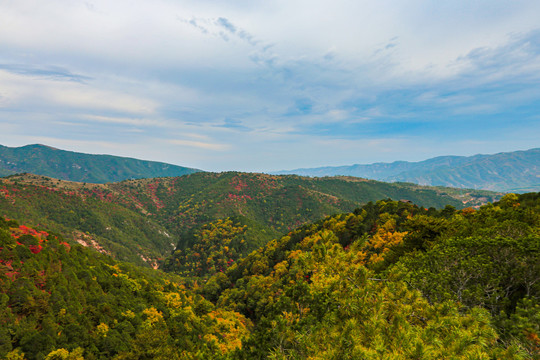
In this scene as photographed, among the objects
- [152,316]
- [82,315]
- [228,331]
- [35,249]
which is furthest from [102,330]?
[228,331]

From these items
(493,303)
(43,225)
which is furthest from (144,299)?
(43,225)

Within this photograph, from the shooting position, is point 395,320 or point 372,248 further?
point 372,248

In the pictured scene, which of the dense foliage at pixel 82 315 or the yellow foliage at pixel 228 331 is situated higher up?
the dense foliage at pixel 82 315

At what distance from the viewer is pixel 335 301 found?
18.4 metres

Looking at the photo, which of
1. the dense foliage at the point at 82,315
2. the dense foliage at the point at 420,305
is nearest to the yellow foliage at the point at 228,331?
the dense foliage at the point at 82,315

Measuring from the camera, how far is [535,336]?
12727mm

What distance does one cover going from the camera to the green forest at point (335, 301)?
1316cm

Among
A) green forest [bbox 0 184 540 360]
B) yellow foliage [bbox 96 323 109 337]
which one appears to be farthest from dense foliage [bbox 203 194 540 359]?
yellow foliage [bbox 96 323 109 337]

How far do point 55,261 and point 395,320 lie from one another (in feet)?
225

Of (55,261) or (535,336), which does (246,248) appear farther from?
(535,336)

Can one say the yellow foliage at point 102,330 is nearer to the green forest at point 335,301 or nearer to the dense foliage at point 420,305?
the green forest at point 335,301

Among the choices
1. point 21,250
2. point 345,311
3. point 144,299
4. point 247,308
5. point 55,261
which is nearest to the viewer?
point 345,311

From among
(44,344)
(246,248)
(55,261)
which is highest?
(55,261)

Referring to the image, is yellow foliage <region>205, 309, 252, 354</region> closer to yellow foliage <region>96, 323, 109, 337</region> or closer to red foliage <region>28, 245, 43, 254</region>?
yellow foliage <region>96, 323, 109, 337</region>
